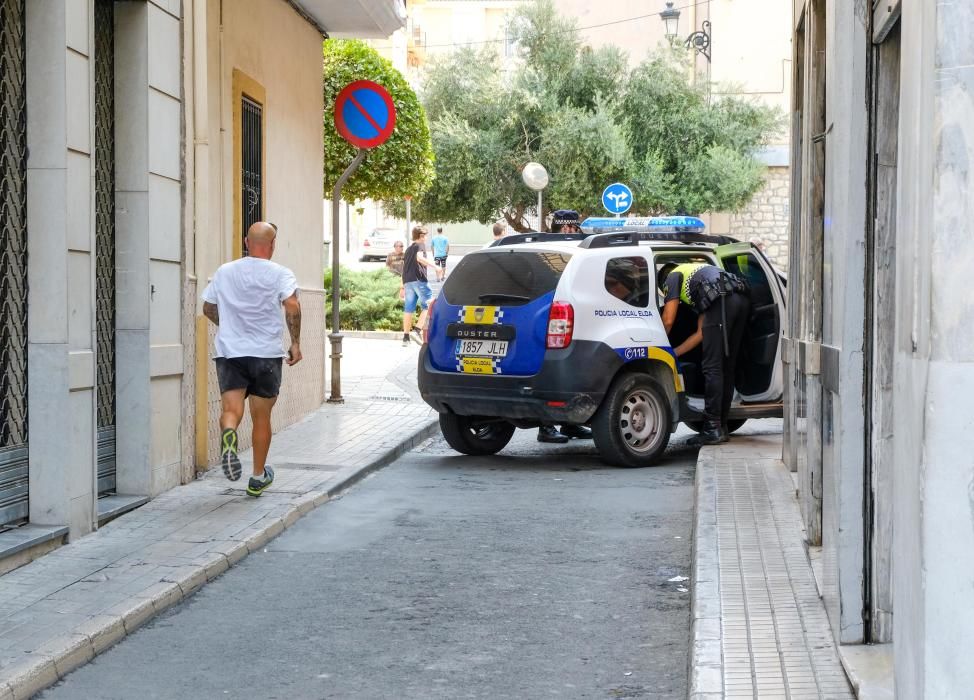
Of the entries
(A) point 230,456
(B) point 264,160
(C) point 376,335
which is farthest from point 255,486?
(C) point 376,335

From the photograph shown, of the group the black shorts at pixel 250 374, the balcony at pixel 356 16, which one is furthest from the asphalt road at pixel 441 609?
the balcony at pixel 356 16

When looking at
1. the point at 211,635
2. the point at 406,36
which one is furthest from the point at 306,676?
the point at 406,36

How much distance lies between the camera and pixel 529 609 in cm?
658

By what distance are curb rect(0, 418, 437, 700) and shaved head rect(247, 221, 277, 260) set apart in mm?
1655

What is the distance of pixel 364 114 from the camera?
14.2 meters

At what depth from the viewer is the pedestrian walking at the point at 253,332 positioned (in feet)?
30.9

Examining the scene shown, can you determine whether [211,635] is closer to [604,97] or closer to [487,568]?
[487,568]

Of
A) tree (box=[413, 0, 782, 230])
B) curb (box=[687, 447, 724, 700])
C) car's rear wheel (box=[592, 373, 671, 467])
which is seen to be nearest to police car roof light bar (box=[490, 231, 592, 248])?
car's rear wheel (box=[592, 373, 671, 467])

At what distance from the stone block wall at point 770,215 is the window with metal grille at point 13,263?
3392 cm

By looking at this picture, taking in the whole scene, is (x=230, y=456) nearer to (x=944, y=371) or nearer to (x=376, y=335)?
(x=944, y=371)

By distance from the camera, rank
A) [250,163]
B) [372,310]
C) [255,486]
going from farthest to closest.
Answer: [372,310] → [250,163] → [255,486]

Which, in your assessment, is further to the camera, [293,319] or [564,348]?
[564,348]

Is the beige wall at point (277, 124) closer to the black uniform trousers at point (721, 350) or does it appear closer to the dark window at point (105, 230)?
the dark window at point (105, 230)

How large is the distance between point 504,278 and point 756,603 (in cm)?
556
